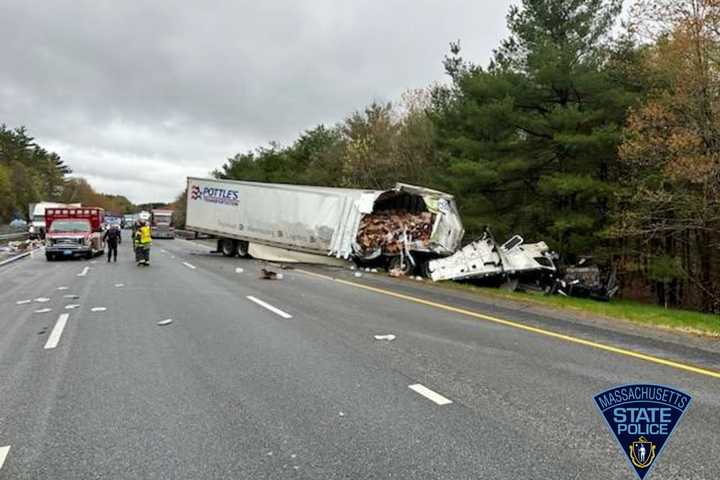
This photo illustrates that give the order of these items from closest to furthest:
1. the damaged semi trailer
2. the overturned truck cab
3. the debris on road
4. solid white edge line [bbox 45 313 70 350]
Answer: solid white edge line [bbox 45 313 70 350] → the debris on road → the overturned truck cab → the damaged semi trailer

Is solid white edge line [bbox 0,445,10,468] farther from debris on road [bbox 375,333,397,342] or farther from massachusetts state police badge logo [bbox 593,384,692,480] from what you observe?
debris on road [bbox 375,333,397,342]

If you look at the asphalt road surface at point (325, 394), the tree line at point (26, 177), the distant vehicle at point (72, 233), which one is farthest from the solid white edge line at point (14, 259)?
the tree line at point (26, 177)

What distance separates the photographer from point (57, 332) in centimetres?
765

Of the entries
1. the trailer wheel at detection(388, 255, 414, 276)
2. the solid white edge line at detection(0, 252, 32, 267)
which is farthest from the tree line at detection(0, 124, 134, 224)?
the trailer wheel at detection(388, 255, 414, 276)

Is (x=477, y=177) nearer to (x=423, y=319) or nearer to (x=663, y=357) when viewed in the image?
(x=423, y=319)

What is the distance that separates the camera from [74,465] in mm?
3471

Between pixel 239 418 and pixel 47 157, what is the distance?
123875 millimetres

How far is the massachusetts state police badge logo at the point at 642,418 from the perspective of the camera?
1.98 meters

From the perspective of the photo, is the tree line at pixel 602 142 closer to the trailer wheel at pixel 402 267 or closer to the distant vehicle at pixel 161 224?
the trailer wheel at pixel 402 267

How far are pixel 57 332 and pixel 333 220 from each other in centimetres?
1438

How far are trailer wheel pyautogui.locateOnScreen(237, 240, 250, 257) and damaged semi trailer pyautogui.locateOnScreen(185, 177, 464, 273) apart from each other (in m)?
0.05

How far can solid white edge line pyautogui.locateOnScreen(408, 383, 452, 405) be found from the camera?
15.4 feet

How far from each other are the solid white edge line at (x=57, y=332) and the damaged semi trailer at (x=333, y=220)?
12178mm

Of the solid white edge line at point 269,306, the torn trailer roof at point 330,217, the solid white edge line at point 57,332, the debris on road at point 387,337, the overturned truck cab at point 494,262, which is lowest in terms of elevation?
the solid white edge line at point 57,332
